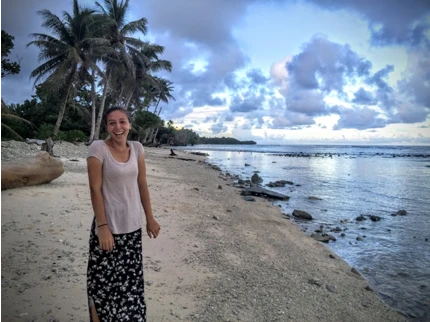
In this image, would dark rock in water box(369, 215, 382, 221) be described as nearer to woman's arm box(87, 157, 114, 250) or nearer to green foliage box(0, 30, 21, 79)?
woman's arm box(87, 157, 114, 250)

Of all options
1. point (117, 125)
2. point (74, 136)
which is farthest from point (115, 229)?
point (74, 136)

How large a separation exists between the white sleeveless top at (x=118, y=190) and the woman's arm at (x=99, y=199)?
5cm

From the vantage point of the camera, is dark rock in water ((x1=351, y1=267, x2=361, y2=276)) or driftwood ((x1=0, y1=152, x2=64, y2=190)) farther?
driftwood ((x1=0, y1=152, x2=64, y2=190))

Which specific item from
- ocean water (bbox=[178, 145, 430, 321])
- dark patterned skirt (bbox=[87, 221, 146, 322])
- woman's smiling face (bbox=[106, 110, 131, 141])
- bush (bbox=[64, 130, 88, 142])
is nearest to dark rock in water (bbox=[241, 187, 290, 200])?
ocean water (bbox=[178, 145, 430, 321])

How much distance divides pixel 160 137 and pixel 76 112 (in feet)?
140

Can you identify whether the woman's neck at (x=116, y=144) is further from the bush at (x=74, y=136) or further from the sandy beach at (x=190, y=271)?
the bush at (x=74, y=136)

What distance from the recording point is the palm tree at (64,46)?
2345cm

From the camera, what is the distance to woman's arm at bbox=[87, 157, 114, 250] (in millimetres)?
2531

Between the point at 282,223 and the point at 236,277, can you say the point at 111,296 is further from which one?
the point at 282,223

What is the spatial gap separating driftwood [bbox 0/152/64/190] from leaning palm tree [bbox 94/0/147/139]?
63.1 feet

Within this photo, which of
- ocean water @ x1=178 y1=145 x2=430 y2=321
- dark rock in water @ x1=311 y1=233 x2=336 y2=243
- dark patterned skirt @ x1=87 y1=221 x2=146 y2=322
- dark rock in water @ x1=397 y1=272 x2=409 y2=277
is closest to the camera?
dark patterned skirt @ x1=87 y1=221 x2=146 y2=322

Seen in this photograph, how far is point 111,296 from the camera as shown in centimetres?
268

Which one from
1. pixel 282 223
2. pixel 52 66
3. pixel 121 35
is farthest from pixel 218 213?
pixel 121 35

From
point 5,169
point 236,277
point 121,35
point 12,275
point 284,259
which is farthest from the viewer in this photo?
point 121,35
